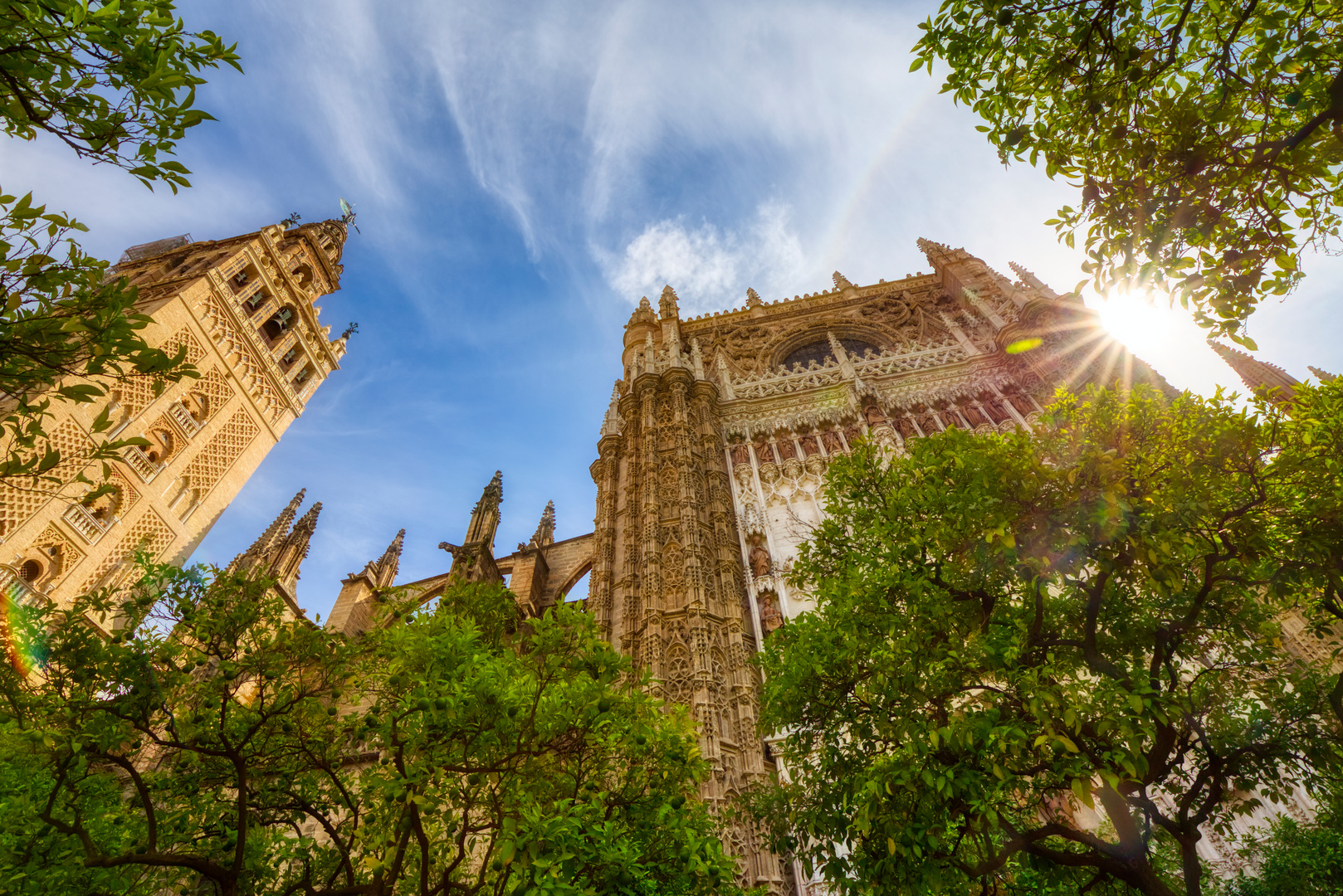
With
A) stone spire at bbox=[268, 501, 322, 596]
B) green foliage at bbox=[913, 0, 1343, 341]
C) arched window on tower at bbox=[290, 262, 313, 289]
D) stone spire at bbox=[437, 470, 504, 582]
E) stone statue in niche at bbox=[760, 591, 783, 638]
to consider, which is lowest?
green foliage at bbox=[913, 0, 1343, 341]

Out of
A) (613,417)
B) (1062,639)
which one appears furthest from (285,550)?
(1062,639)

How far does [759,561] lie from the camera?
15.2 m

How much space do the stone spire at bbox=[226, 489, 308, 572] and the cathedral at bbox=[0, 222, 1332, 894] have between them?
10cm

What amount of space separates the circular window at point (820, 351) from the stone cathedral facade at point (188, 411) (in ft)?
62.4

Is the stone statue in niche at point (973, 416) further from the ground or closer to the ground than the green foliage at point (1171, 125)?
further from the ground

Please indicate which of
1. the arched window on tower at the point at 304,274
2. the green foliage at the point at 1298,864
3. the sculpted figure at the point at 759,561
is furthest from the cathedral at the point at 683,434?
the green foliage at the point at 1298,864

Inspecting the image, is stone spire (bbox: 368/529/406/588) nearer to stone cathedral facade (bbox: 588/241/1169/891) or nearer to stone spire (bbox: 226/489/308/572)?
stone spire (bbox: 226/489/308/572)

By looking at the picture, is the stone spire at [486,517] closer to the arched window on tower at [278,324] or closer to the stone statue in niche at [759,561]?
the stone statue in niche at [759,561]

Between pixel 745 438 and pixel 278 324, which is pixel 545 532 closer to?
pixel 745 438

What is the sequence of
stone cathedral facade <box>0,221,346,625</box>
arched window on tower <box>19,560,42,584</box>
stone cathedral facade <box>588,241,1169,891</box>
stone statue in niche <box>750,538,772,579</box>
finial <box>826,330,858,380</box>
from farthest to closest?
finial <box>826,330,858,380</box> < stone cathedral facade <box>0,221,346,625</box> < arched window on tower <box>19,560,42,584</box> < stone statue in niche <box>750,538,772,579</box> < stone cathedral facade <box>588,241,1169,891</box>

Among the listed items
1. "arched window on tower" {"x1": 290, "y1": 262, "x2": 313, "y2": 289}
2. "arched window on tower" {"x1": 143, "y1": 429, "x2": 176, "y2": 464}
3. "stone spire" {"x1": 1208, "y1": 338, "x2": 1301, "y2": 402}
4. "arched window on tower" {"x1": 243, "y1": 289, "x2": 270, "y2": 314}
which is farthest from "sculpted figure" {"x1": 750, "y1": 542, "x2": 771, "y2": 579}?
"arched window on tower" {"x1": 290, "y1": 262, "x2": 313, "y2": 289}

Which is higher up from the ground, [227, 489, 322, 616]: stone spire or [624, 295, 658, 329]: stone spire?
[624, 295, 658, 329]: stone spire

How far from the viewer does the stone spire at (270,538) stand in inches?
1005

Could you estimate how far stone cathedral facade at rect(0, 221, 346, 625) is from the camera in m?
16.0
